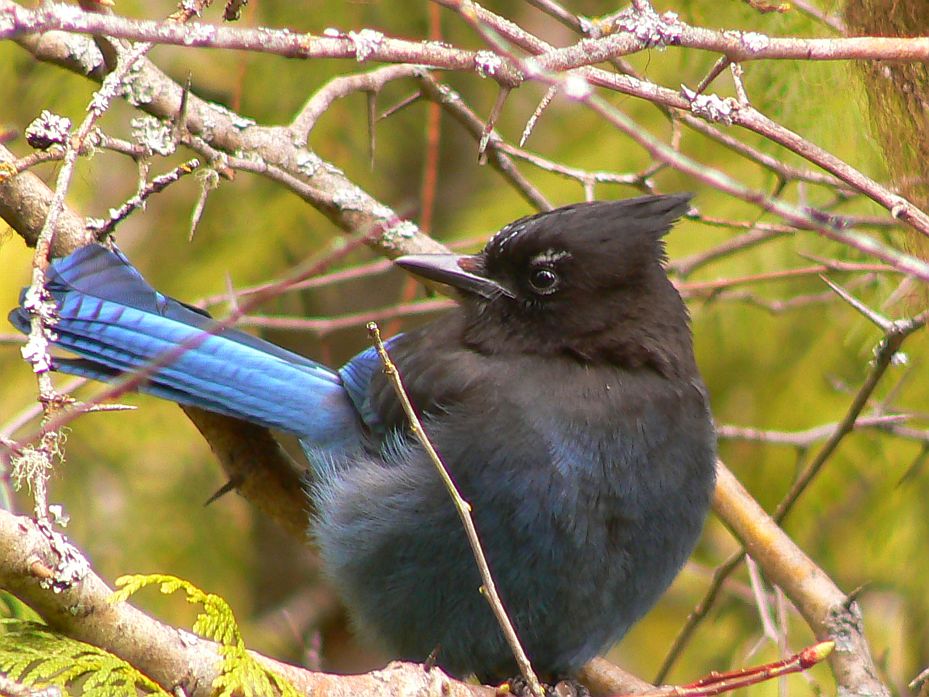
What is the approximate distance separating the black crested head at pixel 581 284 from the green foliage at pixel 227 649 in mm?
1485

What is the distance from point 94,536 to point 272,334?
64.7 inches

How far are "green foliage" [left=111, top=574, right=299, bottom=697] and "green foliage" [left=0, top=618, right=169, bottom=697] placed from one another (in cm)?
10

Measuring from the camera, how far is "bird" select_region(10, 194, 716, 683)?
10.7 feet

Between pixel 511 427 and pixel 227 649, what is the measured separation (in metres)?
1.36

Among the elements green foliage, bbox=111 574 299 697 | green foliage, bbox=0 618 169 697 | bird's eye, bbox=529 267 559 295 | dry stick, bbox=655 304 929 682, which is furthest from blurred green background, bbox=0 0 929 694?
green foliage, bbox=0 618 169 697

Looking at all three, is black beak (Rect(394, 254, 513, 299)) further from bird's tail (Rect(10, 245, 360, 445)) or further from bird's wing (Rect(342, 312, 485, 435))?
bird's tail (Rect(10, 245, 360, 445))

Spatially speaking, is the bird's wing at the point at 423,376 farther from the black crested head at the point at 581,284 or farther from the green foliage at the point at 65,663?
the green foliage at the point at 65,663

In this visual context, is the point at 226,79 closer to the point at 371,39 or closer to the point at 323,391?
the point at 323,391

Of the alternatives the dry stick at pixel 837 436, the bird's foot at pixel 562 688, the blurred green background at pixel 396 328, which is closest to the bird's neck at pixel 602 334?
the dry stick at pixel 837 436

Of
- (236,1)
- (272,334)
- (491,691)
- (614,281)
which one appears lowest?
(491,691)

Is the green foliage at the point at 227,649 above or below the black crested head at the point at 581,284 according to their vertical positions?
below

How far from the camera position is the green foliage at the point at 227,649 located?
6.79 ft

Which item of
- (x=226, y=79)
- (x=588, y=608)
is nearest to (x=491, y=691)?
(x=588, y=608)

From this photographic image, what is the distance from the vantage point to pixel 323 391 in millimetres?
3904
